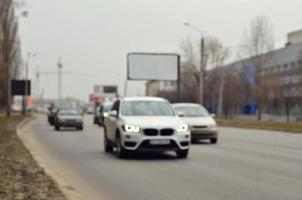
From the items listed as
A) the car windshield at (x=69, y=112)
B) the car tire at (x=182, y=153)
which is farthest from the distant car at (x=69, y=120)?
the car tire at (x=182, y=153)

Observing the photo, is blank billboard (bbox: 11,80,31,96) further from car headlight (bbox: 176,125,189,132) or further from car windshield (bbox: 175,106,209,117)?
car headlight (bbox: 176,125,189,132)

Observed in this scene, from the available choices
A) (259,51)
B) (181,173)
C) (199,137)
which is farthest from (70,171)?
(259,51)

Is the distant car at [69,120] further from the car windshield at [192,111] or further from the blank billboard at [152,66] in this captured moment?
the car windshield at [192,111]

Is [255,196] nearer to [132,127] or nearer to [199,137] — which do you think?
[132,127]

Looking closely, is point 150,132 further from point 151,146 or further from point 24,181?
point 24,181

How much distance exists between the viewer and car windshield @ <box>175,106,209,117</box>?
27.8m

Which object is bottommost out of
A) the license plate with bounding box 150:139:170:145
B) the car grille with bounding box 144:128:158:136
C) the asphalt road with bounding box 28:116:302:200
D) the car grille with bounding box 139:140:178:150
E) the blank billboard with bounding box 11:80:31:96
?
the asphalt road with bounding box 28:116:302:200

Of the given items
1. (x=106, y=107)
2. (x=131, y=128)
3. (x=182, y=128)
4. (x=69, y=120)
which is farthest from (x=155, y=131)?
(x=106, y=107)

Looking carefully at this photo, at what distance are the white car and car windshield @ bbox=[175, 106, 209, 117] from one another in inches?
320

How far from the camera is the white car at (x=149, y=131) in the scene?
1811cm

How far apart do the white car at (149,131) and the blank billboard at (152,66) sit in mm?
37817

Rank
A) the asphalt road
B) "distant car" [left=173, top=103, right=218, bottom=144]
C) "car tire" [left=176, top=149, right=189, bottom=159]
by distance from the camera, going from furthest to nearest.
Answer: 1. "distant car" [left=173, top=103, right=218, bottom=144]
2. "car tire" [left=176, top=149, right=189, bottom=159]
3. the asphalt road

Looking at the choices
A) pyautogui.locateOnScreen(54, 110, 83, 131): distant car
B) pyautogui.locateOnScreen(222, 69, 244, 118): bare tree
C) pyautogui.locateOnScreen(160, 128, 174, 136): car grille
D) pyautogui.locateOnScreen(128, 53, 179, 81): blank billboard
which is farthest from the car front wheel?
pyautogui.locateOnScreen(222, 69, 244, 118): bare tree

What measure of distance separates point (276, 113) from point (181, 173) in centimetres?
7321
